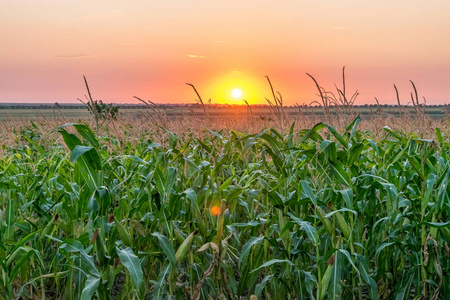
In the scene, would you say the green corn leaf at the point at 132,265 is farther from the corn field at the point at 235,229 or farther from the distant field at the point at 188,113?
the distant field at the point at 188,113

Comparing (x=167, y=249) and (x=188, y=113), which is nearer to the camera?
(x=167, y=249)

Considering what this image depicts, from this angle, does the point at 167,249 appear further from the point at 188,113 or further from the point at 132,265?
the point at 188,113

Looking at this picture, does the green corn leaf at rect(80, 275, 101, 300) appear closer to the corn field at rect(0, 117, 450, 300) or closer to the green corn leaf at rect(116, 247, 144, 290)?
the corn field at rect(0, 117, 450, 300)

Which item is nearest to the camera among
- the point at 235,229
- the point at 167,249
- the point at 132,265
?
the point at 132,265

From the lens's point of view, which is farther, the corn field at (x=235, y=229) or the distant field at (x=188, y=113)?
the distant field at (x=188, y=113)

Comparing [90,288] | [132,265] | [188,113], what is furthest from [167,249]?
[188,113]

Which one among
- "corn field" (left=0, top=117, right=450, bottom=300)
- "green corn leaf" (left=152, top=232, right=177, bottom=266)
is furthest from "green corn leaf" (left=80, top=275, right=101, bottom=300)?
"green corn leaf" (left=152, top=232, right=177, bottom=266)

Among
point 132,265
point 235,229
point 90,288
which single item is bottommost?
point 90,288

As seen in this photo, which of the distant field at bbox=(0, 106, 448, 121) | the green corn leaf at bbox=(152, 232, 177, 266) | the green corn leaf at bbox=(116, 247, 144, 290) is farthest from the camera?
the distant field at bbox=(0, 106, 448, 121)

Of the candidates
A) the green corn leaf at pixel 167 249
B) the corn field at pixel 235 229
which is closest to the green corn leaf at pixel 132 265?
the corn field at pixel 235 229

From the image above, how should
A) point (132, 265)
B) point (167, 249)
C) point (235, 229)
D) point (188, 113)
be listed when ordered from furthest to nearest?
1. point (188, 113)
2. point (235, 229)
3. point (167, 249)
4. point (132, 265)

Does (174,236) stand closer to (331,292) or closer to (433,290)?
(331,292)

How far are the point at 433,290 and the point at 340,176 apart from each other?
1292 mm

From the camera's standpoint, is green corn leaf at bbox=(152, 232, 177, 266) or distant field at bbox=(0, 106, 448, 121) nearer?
green corn leaf at bbox=(152, 232, 177, 266)
